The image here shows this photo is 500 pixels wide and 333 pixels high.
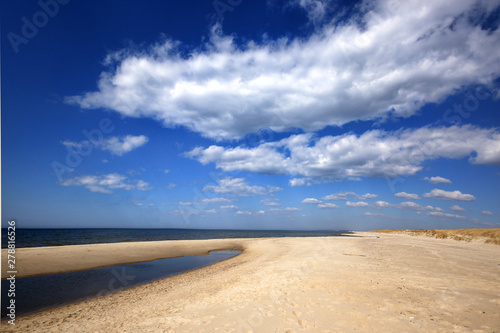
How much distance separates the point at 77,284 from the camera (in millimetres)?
14109

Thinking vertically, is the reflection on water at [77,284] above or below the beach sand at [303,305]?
below

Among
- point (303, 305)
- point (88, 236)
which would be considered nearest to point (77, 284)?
point (303, 305)

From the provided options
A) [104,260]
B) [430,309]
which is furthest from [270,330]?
[104,260]

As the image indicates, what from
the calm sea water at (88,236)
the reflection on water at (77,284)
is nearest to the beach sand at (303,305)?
the reflection on water at (77,284)

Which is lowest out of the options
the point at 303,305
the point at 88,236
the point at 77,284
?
the point at 88,236

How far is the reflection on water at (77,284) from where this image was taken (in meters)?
11.2

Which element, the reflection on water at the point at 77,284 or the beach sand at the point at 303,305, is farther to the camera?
the reflection on water at the point at 77,284

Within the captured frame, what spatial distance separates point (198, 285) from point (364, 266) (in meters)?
10.7

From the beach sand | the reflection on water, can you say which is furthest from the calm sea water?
the beach sand

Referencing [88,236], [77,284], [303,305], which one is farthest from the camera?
[88,236]

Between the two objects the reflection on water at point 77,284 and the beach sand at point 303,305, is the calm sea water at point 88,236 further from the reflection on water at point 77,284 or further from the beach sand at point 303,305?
the beach sand at point 303,305

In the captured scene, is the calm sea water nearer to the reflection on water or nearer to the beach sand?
the reflection on water

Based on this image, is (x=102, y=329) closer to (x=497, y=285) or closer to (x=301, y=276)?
(x=301, y=276)

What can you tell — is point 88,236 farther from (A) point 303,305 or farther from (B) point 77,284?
(A) point 303,305
